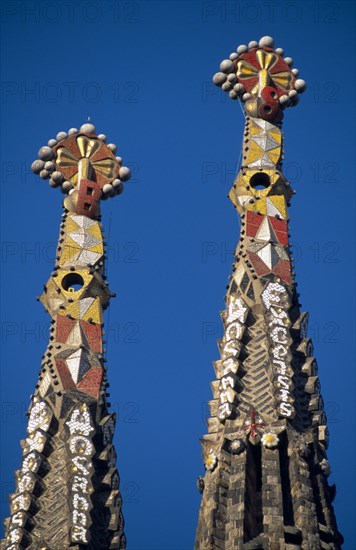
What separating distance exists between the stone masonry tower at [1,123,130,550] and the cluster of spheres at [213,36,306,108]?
3900 mm

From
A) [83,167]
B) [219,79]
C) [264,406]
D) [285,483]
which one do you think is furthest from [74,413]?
[219,79]

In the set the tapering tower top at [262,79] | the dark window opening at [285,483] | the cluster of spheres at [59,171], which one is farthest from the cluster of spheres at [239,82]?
the dark window opening at [285,483]

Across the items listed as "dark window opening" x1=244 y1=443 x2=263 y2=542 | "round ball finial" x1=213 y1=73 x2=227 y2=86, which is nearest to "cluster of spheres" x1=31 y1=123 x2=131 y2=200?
"round ball finial" x1=213 y1=73 x2=227 y2=86

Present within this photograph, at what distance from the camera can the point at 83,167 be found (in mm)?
58594

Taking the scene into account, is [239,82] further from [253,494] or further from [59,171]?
[253,494]

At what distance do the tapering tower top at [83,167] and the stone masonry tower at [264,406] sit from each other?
14.4ft

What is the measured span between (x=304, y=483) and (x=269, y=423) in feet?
6.30

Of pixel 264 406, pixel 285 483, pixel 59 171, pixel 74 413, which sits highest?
pixel 59 171

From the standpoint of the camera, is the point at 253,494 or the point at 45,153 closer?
the point at 253,494

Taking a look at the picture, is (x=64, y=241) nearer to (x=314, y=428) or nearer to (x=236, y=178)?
(x=236, y=178)

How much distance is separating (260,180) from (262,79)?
164 inches

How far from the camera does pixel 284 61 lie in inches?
2327

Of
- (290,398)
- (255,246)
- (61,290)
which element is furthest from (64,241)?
(290,398)

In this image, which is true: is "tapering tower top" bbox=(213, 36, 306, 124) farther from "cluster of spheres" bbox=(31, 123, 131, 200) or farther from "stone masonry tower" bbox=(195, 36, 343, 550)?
"cluster of spheres" bbox=(31, 123, 131, 200)
